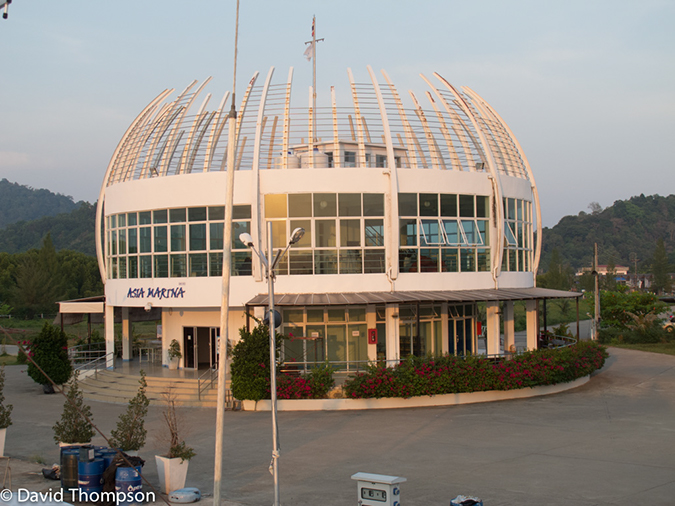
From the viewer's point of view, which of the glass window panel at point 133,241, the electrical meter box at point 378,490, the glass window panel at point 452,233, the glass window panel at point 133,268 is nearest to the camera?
the electrical meter box at point 378,490

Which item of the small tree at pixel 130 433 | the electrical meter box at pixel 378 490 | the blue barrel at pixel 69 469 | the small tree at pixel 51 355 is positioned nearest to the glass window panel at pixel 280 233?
the small tree at pixel 51 355

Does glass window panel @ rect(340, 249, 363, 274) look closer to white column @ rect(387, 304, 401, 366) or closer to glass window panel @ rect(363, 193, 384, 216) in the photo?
glass window panel @ rect(363, 193, 384, 216)

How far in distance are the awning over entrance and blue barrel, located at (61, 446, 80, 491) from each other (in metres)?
9.80

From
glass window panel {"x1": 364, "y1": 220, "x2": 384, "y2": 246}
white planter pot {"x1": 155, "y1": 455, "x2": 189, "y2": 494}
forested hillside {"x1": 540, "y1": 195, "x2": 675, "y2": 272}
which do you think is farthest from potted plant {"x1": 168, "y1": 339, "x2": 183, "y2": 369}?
forested hillside {"x1": 540, "y1": 195, "x2": 675, "y2": 272}

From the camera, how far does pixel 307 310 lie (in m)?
25.2

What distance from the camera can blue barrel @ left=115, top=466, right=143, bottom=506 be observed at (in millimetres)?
11570

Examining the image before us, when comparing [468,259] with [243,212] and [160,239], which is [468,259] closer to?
[243,212]

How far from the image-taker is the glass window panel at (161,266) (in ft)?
86.7

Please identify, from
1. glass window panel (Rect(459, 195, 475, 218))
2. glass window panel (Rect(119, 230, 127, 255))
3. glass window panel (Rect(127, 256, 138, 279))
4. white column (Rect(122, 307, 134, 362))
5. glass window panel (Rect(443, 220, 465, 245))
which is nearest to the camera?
glass window panel (Rect(443, 220, 465, 245))

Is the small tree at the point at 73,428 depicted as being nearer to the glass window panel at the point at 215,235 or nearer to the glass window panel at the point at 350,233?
the glass window panel at the point at 215,235

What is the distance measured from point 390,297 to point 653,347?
2294 cm

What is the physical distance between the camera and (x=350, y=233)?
2481 cm

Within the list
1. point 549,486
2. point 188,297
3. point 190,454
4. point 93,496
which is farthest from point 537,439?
point 188,297

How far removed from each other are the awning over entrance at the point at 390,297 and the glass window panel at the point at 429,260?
0.91 metres
